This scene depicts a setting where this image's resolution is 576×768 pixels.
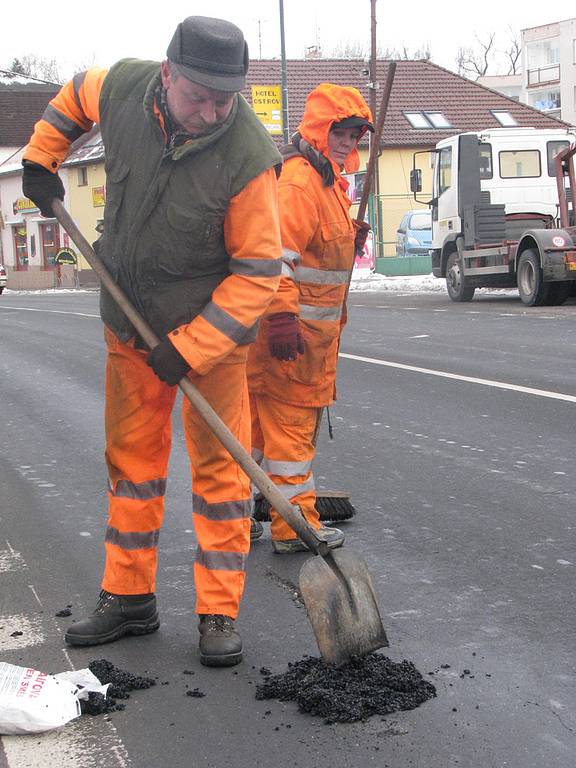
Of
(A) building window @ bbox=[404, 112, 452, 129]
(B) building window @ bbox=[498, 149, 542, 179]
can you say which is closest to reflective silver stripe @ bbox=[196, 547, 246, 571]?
(B) building window @ bbox=[498, 149, 542, 179]

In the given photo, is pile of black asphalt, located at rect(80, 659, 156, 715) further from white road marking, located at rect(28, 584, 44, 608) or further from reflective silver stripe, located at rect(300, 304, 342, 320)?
reflective silver stripe, located at rect(300, 304, 342, 320)

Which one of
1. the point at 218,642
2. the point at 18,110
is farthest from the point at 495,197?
the point at 18,110

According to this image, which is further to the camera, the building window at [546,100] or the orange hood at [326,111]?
the building window at [546,100]

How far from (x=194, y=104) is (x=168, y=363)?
0.75 meters

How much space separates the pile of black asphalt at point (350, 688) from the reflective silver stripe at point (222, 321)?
993 millimetres

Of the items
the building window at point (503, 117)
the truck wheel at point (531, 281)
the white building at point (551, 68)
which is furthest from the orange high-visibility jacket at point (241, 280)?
the white building at point (551, 68)

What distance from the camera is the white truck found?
19.6 m

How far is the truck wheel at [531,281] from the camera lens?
59.2ft

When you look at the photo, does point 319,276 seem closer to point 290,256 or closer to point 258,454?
point 290,256

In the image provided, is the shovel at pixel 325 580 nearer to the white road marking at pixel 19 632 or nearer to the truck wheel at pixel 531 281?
the white road marking at pixel 19 632

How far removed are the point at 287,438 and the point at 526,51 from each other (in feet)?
253

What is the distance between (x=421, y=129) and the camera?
1719 inches

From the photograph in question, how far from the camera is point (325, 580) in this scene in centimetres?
355

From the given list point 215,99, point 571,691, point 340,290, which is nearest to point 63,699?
point 571,691
